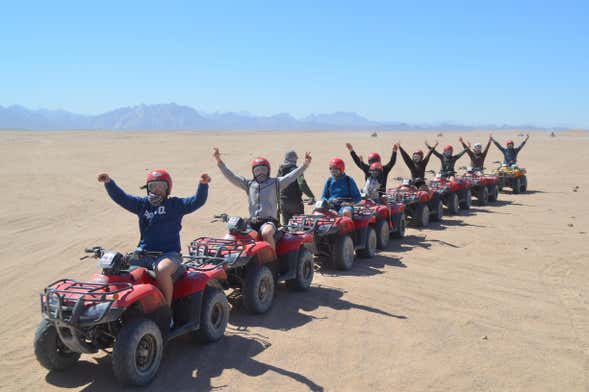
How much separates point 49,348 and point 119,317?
77 cm

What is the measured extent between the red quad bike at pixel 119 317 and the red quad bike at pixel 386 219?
17.8ft

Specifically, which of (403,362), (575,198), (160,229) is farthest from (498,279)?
(575,198)

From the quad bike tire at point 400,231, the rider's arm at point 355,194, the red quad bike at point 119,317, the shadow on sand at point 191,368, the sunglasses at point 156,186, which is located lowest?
the shadow on sand at point 191,368

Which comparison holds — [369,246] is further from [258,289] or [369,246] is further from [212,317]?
[212,317]

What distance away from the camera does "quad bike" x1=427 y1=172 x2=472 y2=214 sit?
1501cm

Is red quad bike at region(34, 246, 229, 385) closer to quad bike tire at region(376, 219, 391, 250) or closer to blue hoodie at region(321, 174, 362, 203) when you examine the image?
blue hoodie at region(321, 174, 362, 203)

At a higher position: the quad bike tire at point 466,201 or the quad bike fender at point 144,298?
the quad bike fender at point 144,298

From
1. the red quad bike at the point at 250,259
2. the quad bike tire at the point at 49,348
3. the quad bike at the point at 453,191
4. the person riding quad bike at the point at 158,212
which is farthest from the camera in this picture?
the quad bike at the point at 453,191

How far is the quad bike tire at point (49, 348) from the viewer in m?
5.03

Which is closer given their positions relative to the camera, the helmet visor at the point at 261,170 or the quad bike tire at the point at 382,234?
the helmet visor at the point at 261,170

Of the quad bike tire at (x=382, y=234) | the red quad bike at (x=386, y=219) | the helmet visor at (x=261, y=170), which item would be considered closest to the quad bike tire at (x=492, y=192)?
the red quad bike at (x=386, y=219)

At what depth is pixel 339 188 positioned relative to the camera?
10.2 m

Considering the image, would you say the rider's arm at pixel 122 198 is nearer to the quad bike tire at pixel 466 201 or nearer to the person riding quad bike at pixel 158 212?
the person riding quad bike at pixel 158 212

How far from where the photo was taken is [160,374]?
17.3 ft
